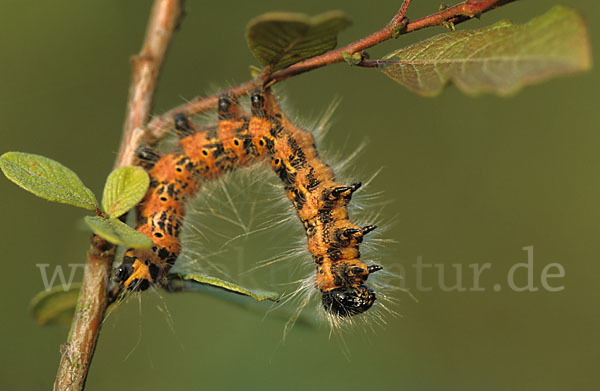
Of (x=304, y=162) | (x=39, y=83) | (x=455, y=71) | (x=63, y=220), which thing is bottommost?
(x=455, y=71)

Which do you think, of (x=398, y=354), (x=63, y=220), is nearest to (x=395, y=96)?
(x=398, y=354)

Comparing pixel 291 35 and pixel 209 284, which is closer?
pixel 291 35

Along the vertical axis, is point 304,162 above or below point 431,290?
below

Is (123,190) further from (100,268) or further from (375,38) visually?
(375,38)

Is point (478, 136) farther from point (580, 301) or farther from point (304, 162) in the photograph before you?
point (304, 162)

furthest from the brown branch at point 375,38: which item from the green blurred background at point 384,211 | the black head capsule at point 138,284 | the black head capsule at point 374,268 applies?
the green blurred background at point 384,211

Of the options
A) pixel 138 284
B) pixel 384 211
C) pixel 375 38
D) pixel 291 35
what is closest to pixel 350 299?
pixel 138 284

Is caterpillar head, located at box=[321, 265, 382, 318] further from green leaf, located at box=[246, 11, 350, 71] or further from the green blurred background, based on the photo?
the green blurred background
